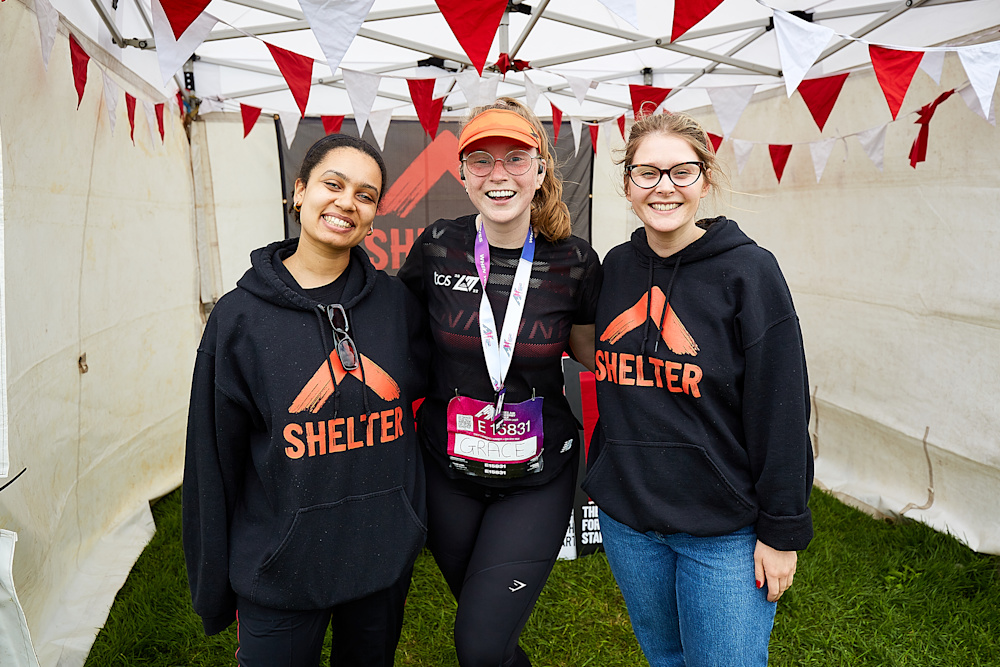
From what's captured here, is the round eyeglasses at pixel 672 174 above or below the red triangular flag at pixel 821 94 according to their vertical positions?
below

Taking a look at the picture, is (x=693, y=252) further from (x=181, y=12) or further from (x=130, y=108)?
(x=130, y=108)

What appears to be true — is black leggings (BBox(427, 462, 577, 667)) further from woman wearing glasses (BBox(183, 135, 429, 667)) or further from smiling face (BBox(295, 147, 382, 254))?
smiling face (BBox(295, 147, 382, 254))

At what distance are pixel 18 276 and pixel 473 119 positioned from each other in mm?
1710

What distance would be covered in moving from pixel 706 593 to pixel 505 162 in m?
1.12

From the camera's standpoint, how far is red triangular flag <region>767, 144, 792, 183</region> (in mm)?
3758

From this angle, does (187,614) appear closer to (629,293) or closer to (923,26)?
(629,293)

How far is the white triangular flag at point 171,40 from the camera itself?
65.7 inches

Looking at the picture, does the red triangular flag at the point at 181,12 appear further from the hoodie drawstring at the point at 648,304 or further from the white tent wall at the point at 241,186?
the white tent wall at the point at 241,186

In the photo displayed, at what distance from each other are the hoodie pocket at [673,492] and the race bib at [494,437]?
7.9 inches

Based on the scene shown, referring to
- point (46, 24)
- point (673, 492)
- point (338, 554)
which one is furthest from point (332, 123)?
point (673, 492)

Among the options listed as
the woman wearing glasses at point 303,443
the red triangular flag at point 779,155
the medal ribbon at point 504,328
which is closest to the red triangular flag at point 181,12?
the woman wearing glasses at point 303,443

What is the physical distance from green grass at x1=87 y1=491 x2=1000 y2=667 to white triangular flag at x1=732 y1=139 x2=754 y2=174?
2467 millimetres

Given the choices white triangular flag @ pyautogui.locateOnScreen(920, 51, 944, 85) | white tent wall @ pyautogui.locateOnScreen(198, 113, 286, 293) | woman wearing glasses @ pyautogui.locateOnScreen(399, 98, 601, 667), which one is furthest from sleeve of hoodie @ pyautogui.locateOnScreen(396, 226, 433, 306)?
white tent wall @ pyautogui.locateOnScreen(198, 113, 286, 293)

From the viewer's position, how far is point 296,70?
8.22ft
